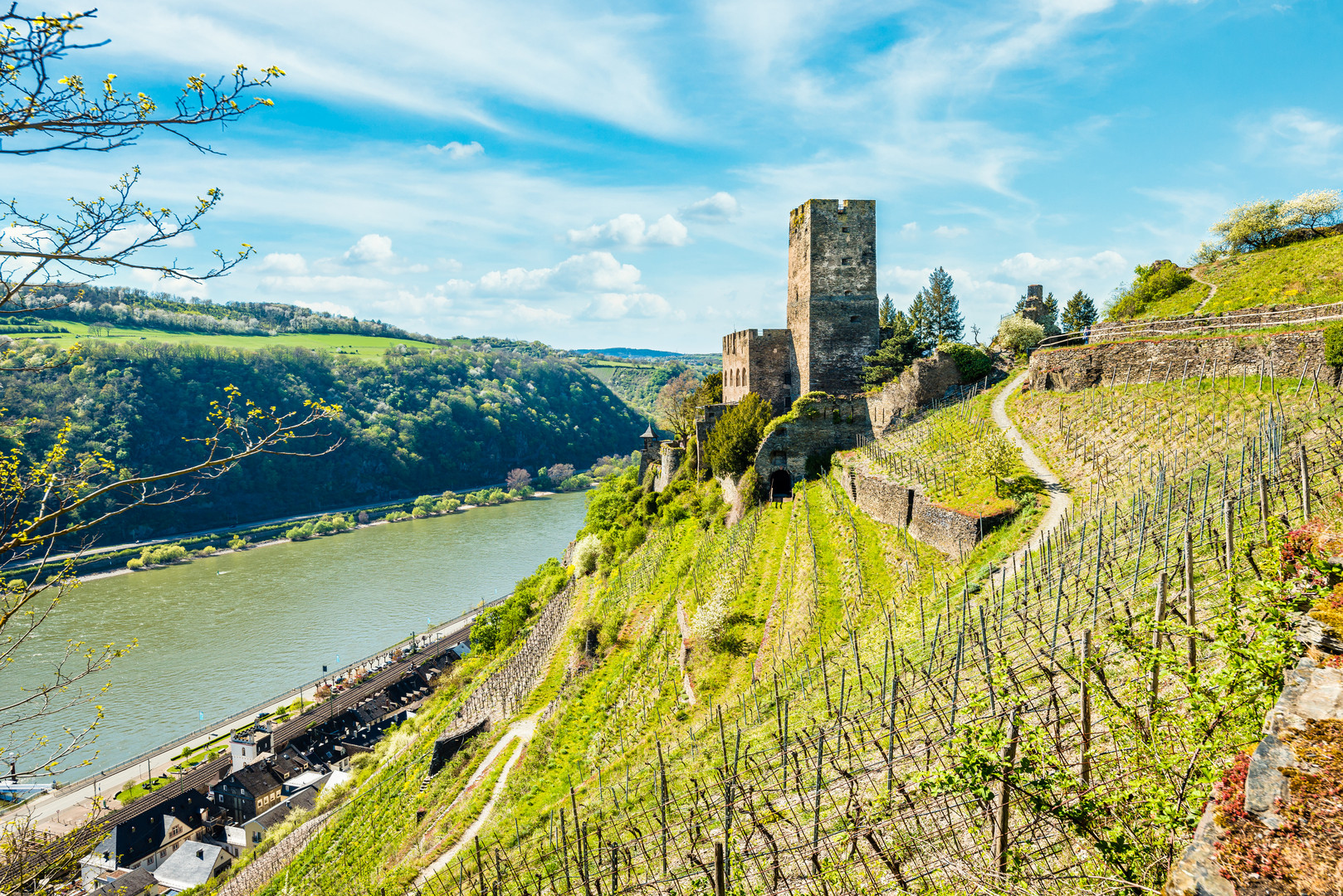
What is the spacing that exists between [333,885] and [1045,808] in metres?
22.1

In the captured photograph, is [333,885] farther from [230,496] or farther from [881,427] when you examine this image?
[230,496]

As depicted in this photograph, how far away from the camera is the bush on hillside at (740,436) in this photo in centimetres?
3005

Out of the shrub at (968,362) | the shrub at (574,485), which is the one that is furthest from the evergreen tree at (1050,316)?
the shrub at (574,485)

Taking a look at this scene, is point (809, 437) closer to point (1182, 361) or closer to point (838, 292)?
point (838, 292)

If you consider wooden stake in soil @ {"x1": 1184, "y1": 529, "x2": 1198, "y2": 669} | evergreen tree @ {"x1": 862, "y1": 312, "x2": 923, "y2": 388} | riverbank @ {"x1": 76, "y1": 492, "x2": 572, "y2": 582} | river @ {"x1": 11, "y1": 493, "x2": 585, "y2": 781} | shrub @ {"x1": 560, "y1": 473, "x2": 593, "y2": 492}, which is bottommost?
river @ {"x1": 11, "y1": 493, "x2": 585, "y2": 781}

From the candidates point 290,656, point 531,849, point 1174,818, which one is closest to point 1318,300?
point 1174,818

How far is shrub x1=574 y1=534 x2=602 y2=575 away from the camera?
40125 mm

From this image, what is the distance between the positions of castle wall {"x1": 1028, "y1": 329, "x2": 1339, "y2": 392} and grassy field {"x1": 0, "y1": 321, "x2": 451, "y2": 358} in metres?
123

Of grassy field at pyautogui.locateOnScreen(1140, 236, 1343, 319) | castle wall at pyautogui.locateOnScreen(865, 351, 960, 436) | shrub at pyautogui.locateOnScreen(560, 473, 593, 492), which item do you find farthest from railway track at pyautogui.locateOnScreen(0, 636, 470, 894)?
shrub at pyautogui.locateOnScreen(560, 473, 593, 492)

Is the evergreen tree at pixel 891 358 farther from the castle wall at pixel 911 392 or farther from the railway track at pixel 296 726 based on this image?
the railway track at pixel 296 726

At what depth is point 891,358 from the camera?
3231 centimetres

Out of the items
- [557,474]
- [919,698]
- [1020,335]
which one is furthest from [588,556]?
[557,474]

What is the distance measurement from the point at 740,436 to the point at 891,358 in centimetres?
818

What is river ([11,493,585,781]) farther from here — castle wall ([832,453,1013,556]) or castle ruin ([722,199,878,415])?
castle ruin ([722,199,878,415])
